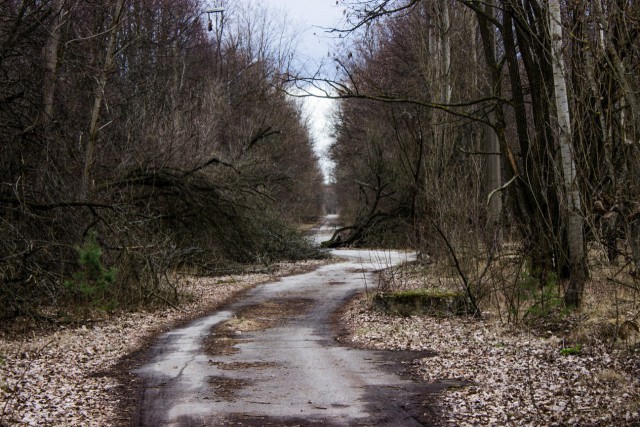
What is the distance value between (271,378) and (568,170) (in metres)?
5.42

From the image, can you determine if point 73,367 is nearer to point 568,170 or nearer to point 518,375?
point 518,375

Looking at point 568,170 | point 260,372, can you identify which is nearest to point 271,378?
point 260,372

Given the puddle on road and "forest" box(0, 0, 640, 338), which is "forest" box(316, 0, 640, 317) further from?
the puddle on road

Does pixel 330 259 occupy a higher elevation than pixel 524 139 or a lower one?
lower

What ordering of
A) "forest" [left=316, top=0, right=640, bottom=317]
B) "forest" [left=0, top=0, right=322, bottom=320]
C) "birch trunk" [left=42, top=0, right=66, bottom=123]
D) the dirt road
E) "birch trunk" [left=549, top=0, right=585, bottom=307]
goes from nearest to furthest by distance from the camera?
1. the dirt road
2. "forest" [left=316, top=0, right=640, bottom=317]
3. "birch trunk" [left=549, top=0, right=585, bottom=307]
4. "forest" [left=0, top=0, right=322, bottom=320]
5. "birch trunk" [left=42, top=0, right=66, bottom=123]

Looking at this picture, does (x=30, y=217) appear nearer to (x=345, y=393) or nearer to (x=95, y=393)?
(x=95, y=393)

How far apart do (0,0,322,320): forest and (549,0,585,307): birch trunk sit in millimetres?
4721

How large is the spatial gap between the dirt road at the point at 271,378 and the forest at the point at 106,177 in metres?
2.50

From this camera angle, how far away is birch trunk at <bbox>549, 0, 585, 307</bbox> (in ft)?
31.9

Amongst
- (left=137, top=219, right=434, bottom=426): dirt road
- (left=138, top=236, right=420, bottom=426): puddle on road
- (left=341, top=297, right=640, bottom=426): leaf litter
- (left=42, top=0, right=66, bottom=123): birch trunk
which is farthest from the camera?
(left=42, top=0, right=66, bottom=123): birch trunk

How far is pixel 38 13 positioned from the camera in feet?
46.7

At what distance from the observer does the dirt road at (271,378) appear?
270 inches

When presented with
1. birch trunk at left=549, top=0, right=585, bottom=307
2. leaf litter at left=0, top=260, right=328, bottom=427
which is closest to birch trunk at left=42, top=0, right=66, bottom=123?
leaf litter at left=0, top=260, right=328, bottom=427

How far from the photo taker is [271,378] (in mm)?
8656
